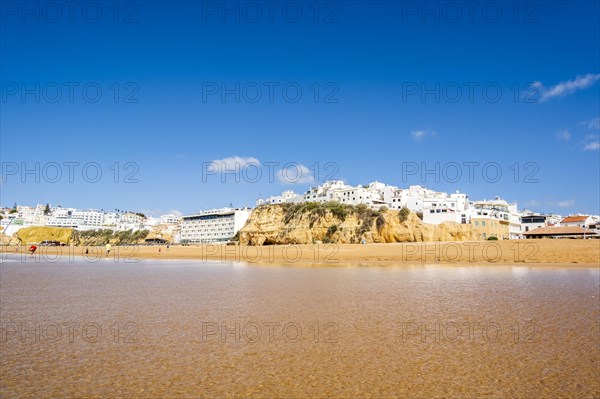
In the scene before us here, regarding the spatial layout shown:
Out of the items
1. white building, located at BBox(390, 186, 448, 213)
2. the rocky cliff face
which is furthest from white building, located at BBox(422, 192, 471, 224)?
the rocky cliff face

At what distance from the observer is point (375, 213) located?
61.5m

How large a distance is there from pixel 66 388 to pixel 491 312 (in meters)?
8.19

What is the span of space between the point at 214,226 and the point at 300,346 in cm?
11879

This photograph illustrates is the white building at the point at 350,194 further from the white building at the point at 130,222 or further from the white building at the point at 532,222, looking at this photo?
the white building at the point at 130,222

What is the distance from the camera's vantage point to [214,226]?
12250 centimetres

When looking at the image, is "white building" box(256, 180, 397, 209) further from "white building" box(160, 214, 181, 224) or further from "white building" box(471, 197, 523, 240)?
"white building" box(160, 214, 181, 224)

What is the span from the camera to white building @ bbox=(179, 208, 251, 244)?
4541 inches

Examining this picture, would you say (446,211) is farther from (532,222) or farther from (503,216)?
(532,222)

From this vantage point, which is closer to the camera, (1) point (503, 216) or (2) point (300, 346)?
(2) point (300, 346)

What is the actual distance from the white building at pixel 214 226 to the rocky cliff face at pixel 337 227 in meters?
41.1

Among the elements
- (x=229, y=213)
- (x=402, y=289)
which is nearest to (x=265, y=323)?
(x=402, y=289)

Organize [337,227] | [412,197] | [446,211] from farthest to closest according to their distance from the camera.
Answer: [412,197] < [446,211] < [337,227]

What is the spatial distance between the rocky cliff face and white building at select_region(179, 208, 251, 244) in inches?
1617

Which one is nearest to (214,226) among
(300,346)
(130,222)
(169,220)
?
(169,220)
